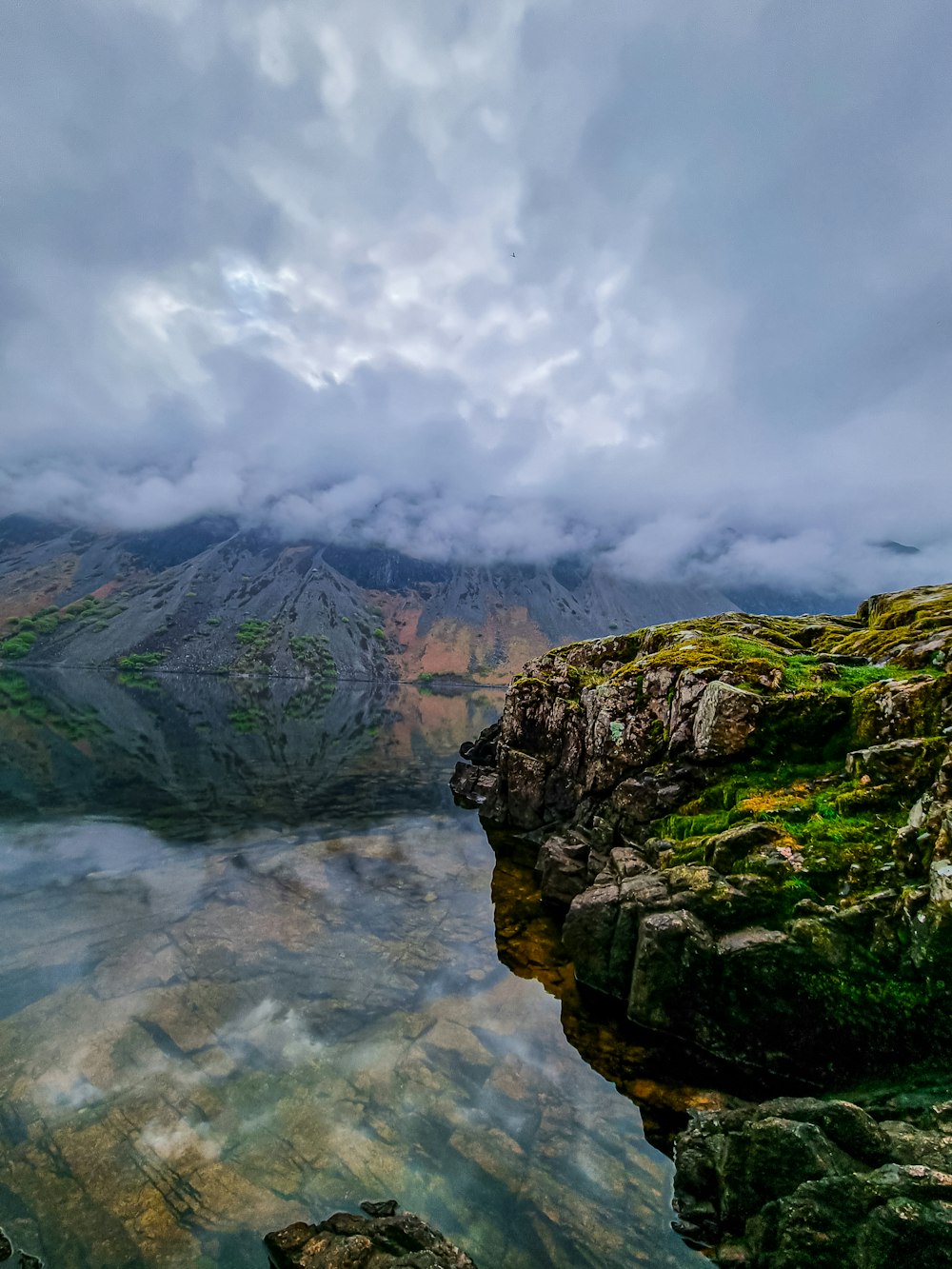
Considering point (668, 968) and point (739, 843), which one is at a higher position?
point (739, 843)

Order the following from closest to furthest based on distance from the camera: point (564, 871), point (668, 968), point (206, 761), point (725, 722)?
point (668, 968) < point (725, 722) < point (564, 871) < point (206, 761)

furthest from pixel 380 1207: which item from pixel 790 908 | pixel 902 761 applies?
pixel 902 761

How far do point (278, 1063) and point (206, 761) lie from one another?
143 feet

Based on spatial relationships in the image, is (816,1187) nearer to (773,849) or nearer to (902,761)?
(773,849)

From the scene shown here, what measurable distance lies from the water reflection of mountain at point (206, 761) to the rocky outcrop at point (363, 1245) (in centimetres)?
2486

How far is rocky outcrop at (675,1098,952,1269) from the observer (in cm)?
693

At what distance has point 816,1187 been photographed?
781 centimetres

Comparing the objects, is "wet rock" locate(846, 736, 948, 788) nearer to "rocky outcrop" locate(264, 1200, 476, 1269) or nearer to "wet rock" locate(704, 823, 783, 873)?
"wet rock" locate(704, 823, 783, 873)

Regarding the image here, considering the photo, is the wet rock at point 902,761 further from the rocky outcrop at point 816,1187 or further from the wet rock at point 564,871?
the wet rock at point 564,871

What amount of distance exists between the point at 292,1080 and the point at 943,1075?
1364 cm

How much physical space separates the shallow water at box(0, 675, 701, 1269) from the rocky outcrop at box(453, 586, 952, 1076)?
3.25m

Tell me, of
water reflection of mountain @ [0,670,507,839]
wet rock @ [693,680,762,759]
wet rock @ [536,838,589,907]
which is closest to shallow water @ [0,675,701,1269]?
wet rock @ [536,838,589,907]

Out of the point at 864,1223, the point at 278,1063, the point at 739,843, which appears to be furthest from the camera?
the point at 739,843

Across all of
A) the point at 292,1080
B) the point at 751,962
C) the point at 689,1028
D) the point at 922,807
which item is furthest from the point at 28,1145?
the point at 922,807
